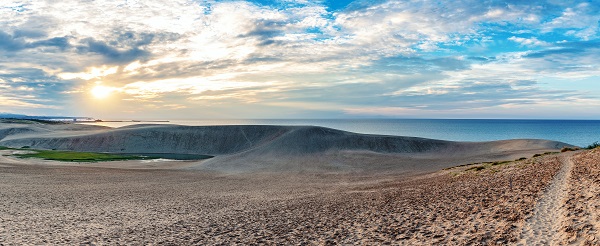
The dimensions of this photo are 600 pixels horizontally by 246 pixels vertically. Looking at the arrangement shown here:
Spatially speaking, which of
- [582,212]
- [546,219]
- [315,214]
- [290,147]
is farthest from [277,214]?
[290,147]

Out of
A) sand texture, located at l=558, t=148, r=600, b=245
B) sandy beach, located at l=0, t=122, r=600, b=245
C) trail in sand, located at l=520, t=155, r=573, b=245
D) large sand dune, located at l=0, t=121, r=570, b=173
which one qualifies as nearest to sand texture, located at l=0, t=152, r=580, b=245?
sandy beach, located at l=0, t=122, r=600, b=245

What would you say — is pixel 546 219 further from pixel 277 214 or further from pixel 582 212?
pixel 277 214

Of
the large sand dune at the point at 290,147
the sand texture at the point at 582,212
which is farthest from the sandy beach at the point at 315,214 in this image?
the large sand dune at the point at 290,147

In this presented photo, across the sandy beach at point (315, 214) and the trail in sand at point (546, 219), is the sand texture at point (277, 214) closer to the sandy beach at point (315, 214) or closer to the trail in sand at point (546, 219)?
the sandy beach at point (315, 214)

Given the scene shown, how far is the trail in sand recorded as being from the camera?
10195 millimetres

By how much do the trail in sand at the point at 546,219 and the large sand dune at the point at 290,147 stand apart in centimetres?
2405

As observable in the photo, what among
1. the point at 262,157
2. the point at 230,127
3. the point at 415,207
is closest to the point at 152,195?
the point at 415,207

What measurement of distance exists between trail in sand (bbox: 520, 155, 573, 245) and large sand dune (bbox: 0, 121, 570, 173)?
78.9 ft

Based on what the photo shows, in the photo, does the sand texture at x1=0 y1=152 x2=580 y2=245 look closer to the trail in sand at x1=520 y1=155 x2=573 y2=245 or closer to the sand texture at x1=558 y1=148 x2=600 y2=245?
the trail in sand at x1=520 y1=155 x2=573 y2=245

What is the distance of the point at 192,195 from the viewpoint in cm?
2462

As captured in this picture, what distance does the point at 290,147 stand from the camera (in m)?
60.5

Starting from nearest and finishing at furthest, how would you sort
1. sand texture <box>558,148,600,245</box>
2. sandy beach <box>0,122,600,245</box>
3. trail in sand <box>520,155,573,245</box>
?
sand texture <box>558,148,600,245</box>
trail in sand <box>520,155,573,245</box>
sandy beach <box>0,122,600,245</box>

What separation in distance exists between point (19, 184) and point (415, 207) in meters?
27.3

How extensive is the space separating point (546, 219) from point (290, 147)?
49590 millimetres
